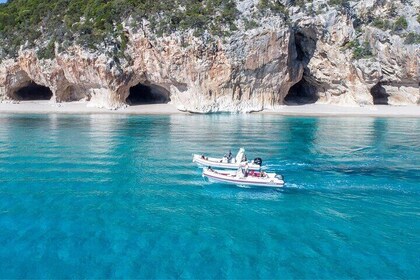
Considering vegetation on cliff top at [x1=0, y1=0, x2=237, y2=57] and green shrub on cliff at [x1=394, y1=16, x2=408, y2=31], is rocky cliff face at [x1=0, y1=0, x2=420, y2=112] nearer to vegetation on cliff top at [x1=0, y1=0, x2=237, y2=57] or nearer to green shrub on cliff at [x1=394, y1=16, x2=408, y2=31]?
green shrub on cliff at [x1=394, y1=16, x2=408, y2=31]

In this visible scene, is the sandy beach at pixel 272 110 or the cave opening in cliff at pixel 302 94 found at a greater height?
the cave opening in cliff at pixel 302 94

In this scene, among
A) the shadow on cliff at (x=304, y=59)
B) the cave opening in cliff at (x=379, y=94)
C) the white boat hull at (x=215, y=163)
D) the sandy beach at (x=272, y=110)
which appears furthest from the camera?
the cave opening in cliff at (x=379, y=94)

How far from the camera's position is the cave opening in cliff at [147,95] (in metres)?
60.7

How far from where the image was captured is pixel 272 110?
53375mm

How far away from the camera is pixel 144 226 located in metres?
13.4

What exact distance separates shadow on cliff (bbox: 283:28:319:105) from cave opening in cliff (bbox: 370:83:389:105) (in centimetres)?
786

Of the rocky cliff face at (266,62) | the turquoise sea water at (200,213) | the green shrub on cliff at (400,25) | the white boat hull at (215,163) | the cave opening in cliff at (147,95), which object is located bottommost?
the turquoise sea water at (200,213)

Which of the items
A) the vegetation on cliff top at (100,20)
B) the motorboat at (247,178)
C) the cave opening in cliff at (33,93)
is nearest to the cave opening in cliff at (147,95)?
the vegetation on cliff top at (100,20)

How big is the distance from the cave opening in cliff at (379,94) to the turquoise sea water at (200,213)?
28.7 meters

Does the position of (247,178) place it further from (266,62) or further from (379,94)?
(379,94)

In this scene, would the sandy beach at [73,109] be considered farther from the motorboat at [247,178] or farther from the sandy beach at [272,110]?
the motorboat at [247,178]

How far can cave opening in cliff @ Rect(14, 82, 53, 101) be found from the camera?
66125mm

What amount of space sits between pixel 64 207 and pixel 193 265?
681cm

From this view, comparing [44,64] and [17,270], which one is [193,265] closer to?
→ [17,270]
